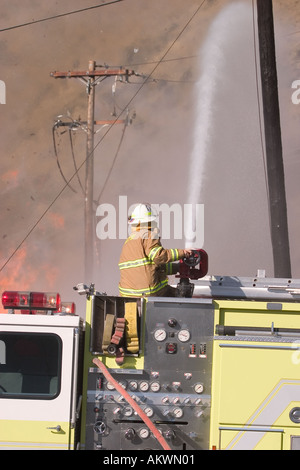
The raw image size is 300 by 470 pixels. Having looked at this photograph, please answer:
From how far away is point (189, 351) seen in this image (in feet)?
20.2

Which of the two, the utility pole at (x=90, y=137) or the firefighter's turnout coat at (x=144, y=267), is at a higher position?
the utility pole at (x=90, y=137)

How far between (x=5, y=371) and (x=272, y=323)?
2.08 m

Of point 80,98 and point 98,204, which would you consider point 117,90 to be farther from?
point 98,204

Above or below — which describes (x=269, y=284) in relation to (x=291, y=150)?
below

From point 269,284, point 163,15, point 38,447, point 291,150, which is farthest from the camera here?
point 163,15

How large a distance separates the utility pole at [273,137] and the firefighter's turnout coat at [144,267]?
9100 mm

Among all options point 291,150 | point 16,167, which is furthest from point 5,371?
point 16,167

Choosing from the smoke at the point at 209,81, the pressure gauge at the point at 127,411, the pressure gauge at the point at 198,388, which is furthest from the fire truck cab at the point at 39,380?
the smoke at the point at 209,81

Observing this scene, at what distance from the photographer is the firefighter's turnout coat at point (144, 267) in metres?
6.87

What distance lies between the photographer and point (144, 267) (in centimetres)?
691

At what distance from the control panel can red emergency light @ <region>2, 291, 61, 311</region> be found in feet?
1.20

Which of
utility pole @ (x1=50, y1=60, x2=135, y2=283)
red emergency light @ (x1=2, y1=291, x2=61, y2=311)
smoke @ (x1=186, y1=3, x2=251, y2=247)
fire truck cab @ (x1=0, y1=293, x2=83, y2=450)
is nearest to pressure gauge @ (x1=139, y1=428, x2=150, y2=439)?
fire truck cab @ (x1=0, y1=293, x2=83, y2=450)

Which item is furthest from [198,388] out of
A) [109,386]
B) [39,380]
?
[39,380]

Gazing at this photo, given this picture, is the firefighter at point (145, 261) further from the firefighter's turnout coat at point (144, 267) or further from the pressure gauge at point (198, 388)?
the pressure gauge at point (198, 388)
